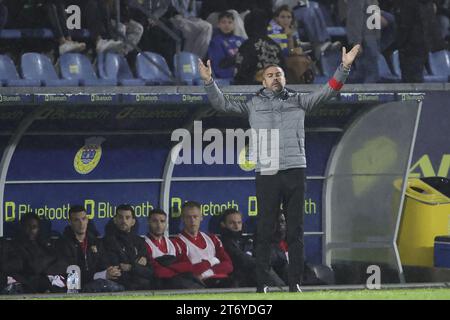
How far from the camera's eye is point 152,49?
15.8 metres

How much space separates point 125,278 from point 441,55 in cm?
581

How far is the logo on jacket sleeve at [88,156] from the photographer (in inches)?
539

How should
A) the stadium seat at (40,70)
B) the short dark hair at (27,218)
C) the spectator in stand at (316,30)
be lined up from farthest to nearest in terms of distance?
the spectator in stand at (316,30)
the stadium seat at (40,70)
the short dark hair at (27,218)

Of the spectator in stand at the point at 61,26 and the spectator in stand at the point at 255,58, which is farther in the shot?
the spectator in stand at the point at 61,26

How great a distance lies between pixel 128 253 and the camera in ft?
43.2

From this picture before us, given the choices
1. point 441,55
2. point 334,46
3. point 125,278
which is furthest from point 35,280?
point 441,55

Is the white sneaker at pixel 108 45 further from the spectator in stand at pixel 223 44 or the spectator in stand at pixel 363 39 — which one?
the spectator in stand at pixel 363 39

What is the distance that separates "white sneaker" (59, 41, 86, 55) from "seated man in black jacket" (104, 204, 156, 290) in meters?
2.44

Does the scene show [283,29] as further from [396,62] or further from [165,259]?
[165,259]

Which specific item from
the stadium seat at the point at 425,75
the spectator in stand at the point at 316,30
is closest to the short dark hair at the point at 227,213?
the spectator in stand at the point at 316,30

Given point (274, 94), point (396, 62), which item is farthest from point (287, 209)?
point (396, 62)

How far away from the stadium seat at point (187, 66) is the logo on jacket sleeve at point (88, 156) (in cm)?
166

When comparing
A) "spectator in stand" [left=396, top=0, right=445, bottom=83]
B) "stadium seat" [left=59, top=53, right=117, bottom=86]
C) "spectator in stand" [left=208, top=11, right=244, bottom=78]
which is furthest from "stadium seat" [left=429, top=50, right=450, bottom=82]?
"stadium seat" [left=59, top=53, right=117, bottom=86]
